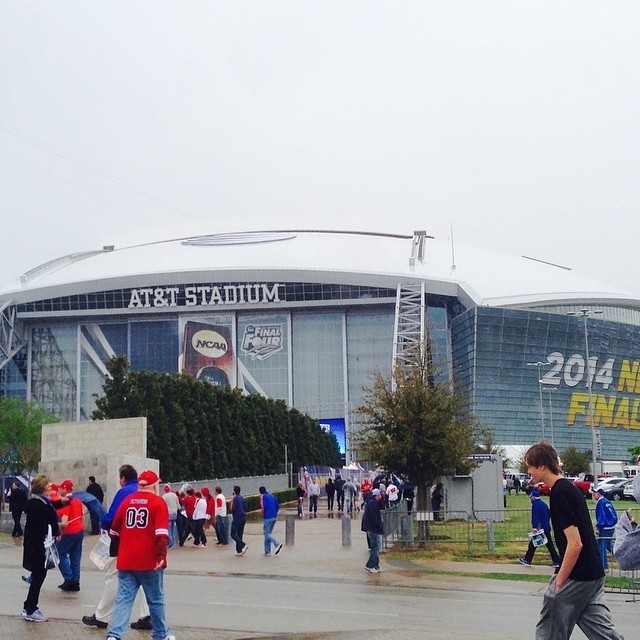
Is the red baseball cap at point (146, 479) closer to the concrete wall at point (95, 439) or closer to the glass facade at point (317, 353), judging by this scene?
the concrete wall at point (95, 439)

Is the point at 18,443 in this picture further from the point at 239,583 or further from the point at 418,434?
the point at 239,583

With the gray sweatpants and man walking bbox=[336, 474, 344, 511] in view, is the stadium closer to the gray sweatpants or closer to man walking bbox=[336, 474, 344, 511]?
man walking bbox=[336, 474, 344, 511]

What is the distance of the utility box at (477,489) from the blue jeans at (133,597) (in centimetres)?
2330

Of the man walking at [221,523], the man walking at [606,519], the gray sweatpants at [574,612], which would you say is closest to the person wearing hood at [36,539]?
the gray sweatpants at [574,612]

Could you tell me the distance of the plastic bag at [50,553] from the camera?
42.5 ft

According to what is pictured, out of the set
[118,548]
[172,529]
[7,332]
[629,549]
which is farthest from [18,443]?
[629,549]

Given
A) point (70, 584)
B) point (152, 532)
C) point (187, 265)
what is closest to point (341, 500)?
point (70, 584)

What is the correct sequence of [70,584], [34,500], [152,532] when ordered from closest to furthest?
[152,532] < [34,500] < [70,584]

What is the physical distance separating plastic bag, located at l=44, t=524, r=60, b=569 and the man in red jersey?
320 cm

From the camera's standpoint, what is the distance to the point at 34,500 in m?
13.3

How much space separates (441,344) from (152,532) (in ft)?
294

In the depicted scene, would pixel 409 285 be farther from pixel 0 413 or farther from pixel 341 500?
pixel 341 500

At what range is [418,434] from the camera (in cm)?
2639

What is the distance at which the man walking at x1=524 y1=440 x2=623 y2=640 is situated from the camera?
7.21m
